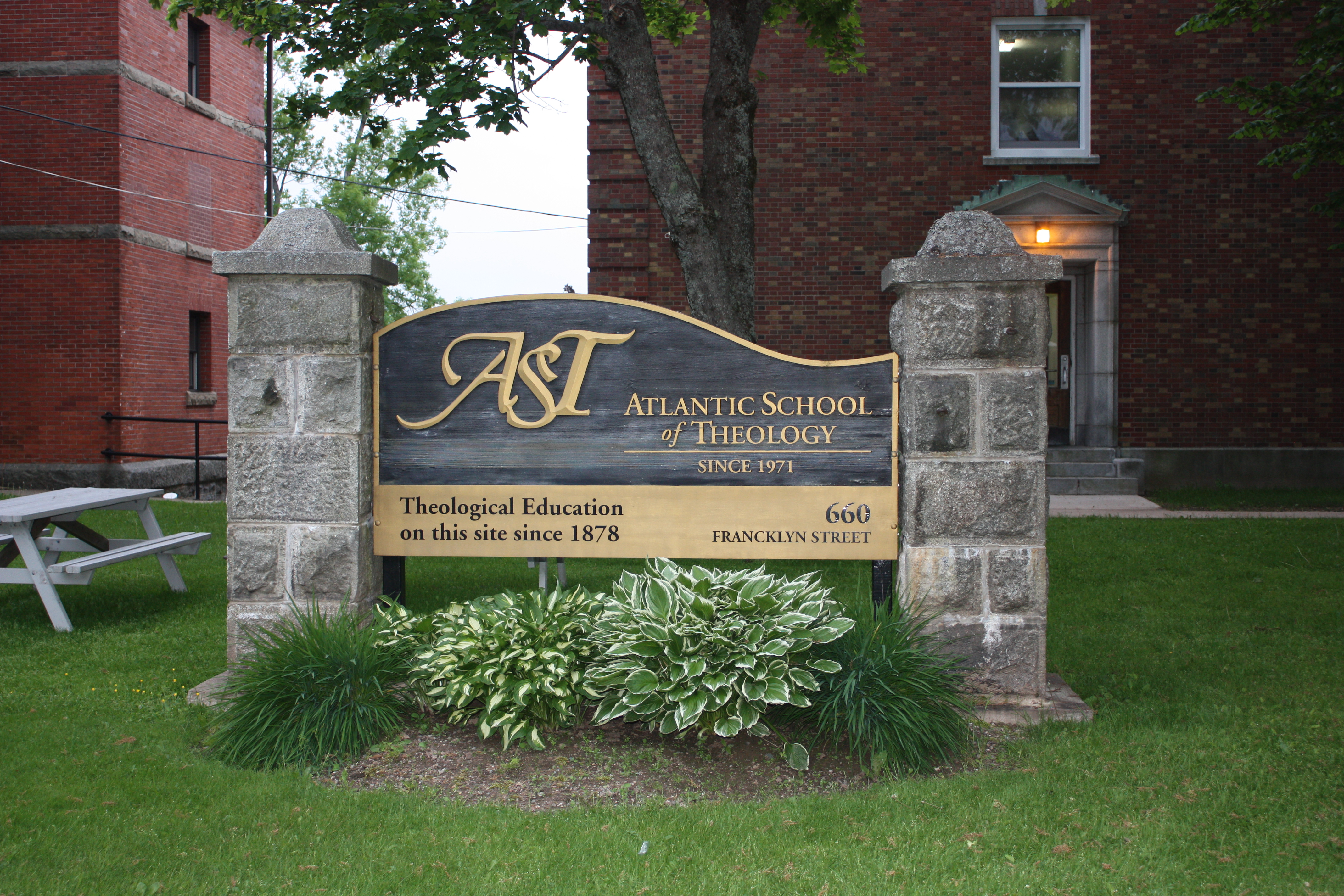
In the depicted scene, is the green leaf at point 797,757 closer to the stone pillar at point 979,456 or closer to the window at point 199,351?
the stone pillar at point 979,456

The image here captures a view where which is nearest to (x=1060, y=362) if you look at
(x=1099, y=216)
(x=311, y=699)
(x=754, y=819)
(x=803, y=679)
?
(x=1099, y=216)

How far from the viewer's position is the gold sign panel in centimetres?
467

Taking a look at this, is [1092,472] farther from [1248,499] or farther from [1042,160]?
[1042,160]

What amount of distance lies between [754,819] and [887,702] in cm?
79

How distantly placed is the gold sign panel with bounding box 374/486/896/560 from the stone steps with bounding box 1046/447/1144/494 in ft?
30.1

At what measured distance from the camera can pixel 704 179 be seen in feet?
26.2

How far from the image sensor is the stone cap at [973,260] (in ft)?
14.6

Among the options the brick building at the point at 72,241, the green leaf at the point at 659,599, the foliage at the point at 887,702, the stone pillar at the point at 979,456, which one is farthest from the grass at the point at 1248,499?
the brick building at the point at 72,241

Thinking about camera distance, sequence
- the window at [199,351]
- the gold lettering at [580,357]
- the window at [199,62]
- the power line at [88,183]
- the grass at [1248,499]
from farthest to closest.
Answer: the window at [199,351]
the window at [199,62]
the power line at [88,183]
the grass at [1248,499]
the gold lettering at [580,357]

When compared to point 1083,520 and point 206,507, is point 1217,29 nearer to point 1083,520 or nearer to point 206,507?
point 1083,520

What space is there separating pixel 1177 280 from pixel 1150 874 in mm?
12164

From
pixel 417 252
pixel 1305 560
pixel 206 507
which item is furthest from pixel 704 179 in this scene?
pixel 417 252

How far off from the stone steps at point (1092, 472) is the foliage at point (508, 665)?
33.2ft

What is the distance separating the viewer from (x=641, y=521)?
4.72 metres
